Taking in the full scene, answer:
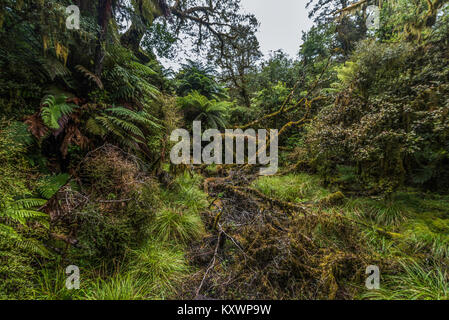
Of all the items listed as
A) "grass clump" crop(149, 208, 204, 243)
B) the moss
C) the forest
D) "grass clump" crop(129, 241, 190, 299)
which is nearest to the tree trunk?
the forest

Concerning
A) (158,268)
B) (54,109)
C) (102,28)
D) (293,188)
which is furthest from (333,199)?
(102,28)

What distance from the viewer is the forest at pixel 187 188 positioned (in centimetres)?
142

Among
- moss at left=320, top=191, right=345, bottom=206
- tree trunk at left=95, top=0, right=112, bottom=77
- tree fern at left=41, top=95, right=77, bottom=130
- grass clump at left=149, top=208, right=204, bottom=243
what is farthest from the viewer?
moss at left=320, top=191, right=345, bottom=206

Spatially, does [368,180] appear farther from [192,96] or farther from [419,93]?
[192,96]

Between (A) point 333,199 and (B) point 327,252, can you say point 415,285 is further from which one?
(A) point 333,199

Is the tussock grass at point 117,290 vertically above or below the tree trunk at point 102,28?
below

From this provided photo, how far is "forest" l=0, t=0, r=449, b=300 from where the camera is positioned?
1.42 meters

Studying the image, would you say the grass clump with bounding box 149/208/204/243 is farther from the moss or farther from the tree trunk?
the tree trunk

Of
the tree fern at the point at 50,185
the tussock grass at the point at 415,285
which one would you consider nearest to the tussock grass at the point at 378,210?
the tussock grass at the point at 415,285

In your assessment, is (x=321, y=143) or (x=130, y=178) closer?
(x=130, y=178)

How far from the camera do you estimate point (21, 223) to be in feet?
3.92

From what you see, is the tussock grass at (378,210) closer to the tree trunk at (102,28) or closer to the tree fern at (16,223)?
the tree fern at (16,223)
